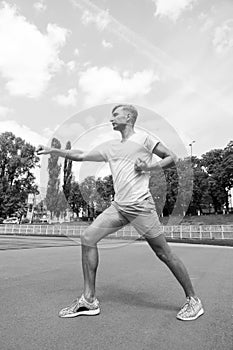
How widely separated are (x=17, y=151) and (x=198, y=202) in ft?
106

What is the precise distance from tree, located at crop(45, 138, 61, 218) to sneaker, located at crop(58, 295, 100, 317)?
5.77 feet

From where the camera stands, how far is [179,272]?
302cm

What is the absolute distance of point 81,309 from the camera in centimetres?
297

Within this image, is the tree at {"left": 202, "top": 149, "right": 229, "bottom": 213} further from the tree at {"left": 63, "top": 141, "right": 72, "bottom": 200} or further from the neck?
the neck

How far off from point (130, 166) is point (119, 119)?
0.54 meters

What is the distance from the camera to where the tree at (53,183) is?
13.7 feet

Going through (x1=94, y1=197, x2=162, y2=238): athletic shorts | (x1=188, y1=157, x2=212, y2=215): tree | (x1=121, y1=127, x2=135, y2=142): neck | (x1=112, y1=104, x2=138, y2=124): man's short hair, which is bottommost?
(x1=94, y1=197, x2=162, y2=238): athletic shorts

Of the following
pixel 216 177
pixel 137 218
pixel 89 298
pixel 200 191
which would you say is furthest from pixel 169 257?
pixel 216 177

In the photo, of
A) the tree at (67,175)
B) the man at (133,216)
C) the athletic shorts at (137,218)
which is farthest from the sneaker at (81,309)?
the tree at (67,175)

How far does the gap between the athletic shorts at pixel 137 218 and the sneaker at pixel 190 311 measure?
2.40 ft

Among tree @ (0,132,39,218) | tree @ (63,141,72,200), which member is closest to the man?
tree @ (63,141,72,200)

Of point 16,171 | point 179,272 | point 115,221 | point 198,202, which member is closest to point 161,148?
point 115,221

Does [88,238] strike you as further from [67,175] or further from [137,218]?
[67,175]

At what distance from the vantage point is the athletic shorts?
116 inches
